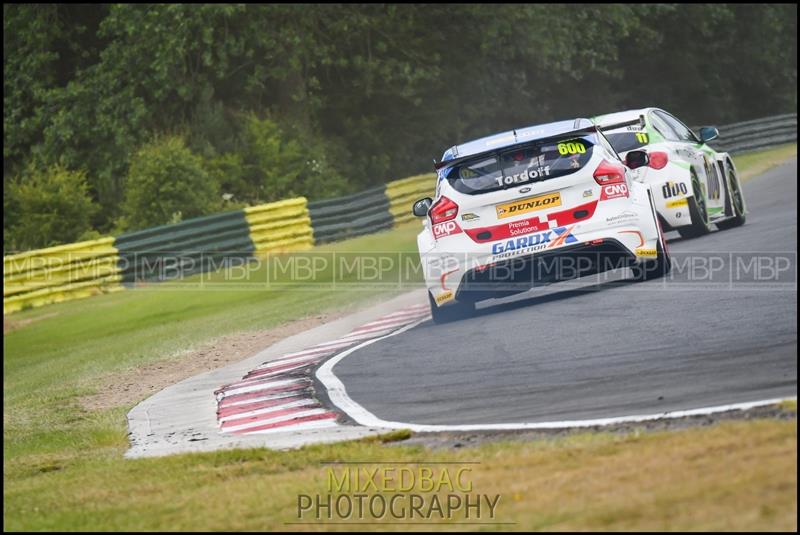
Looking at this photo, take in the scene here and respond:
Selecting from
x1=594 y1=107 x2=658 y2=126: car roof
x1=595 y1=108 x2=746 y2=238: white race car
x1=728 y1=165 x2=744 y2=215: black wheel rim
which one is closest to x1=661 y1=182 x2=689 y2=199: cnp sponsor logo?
x1=595 y1=108 x2=746 y2=238: white race car

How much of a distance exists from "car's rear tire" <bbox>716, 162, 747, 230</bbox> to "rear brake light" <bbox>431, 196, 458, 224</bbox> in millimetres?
6024

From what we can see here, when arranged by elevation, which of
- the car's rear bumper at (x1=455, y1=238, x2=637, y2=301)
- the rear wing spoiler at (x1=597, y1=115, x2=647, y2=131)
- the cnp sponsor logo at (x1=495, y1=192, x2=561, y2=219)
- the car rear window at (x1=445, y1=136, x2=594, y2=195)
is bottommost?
the car's rear bumper at (x1=455, y1=238, x2=637, y2=301)

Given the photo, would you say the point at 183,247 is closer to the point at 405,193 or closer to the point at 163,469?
the point at 405,193

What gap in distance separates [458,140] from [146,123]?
39.5 ft

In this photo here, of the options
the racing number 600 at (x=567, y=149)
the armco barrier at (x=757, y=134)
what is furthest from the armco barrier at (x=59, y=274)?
the armco barrier at (x=757, y=134)

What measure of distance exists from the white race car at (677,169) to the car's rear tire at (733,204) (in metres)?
0.06

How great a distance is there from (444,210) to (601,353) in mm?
3231

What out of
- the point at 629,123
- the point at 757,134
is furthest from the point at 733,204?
the point at 757,134

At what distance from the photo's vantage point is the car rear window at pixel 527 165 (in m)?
12.4

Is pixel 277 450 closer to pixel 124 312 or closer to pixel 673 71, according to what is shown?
pixel 124 312

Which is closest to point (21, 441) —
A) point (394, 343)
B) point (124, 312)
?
point (394, 343)

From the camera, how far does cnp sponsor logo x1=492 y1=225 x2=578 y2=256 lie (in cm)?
1220

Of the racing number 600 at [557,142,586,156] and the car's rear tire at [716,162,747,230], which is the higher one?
the racing number 600 at [557,142,586,156]

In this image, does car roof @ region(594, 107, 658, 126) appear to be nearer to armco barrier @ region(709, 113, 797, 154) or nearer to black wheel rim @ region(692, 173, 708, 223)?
black wheel rim @ region(692, 173, 708, 223)
